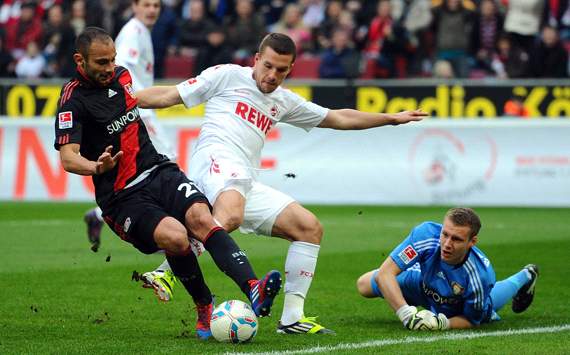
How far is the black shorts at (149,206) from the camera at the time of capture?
7539mm

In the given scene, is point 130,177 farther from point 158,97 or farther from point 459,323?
point 459,323

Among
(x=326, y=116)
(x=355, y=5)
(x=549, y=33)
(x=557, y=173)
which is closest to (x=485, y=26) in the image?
(x=549, y=33)

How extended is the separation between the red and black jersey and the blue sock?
2621 millimetres

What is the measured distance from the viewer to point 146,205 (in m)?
7.60

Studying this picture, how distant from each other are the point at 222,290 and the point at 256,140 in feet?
6.79

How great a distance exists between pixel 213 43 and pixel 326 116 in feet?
45.0

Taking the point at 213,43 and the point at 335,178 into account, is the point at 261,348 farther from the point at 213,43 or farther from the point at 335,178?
the point at 213,43

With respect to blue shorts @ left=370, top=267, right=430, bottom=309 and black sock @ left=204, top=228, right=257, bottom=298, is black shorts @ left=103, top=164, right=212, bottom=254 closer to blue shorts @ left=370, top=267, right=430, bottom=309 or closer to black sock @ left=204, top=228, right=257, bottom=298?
black sock @ left=204, top=228, right=257, bottom=298

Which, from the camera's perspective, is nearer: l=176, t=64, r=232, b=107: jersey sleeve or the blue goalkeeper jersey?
the blue goalkeeper jersey

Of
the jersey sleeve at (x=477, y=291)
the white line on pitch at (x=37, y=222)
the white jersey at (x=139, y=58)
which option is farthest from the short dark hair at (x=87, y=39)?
the white line on pitch at (x=37, y=222)

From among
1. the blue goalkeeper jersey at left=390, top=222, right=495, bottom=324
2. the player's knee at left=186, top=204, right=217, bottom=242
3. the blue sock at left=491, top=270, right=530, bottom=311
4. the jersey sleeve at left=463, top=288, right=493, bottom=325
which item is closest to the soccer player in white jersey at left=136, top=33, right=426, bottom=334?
the player's knee at left=186, top=204, right=217, bottom=242

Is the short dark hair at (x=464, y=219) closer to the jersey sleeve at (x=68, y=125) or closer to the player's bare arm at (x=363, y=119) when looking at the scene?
the player's bare arm at (x=363, y=119)

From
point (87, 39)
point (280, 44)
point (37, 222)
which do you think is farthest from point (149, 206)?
point (37, 222)

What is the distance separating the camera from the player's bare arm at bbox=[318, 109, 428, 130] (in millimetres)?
8578
